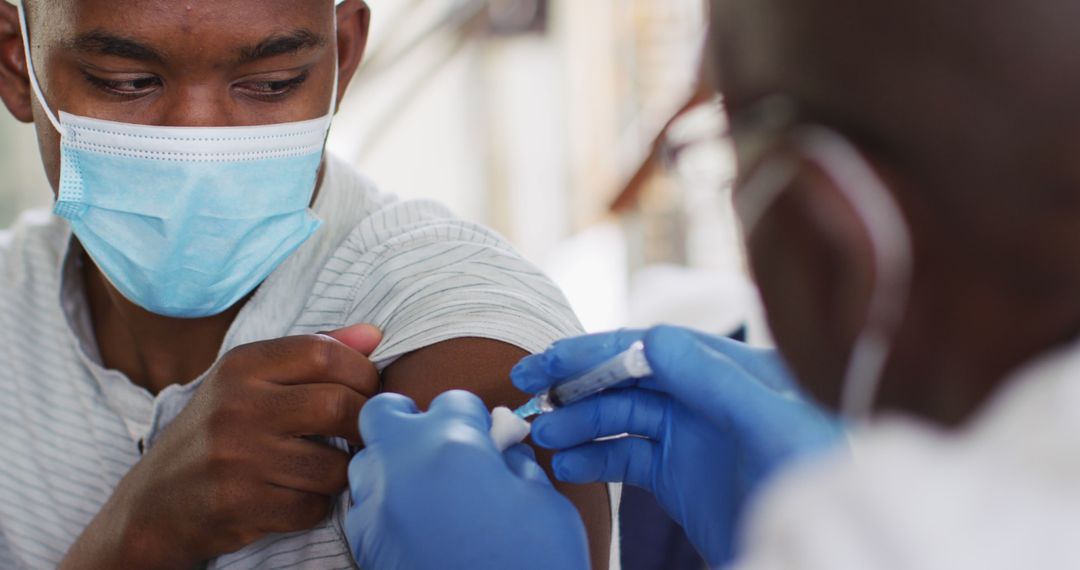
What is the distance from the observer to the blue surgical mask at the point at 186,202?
1381mm

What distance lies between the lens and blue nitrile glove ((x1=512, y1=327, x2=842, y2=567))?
1041 millimetres

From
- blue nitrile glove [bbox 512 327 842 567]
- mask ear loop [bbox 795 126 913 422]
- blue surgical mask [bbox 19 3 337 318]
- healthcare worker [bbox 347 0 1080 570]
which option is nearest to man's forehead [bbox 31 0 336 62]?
blue surgical mask [bbox 19 3 337 318]

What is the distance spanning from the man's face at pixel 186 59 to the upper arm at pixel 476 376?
1.36 ft

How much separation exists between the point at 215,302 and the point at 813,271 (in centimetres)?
97

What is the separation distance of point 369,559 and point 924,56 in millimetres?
770

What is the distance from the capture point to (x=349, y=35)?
161 cm

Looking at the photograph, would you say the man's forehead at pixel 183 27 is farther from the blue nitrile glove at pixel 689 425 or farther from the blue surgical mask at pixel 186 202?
the blue nitrile glove at pixel 689 425

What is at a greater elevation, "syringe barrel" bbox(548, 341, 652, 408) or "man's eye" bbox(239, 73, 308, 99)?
"man's eye" bbox(239, 73, 308, 99)

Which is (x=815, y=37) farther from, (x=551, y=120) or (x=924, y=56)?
(x=551, y=120)

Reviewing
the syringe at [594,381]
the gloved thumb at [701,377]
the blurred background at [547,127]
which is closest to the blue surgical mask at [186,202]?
the syringe at [594,381]

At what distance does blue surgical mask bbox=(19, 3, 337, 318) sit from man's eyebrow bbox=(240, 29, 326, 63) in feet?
0.32

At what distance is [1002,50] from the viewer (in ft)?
2.09

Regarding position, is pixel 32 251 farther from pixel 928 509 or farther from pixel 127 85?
pixel 928 509

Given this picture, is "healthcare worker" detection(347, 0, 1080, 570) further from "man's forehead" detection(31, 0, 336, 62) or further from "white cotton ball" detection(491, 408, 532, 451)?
"man's forehead" detection(31, 0, 336, 62)
